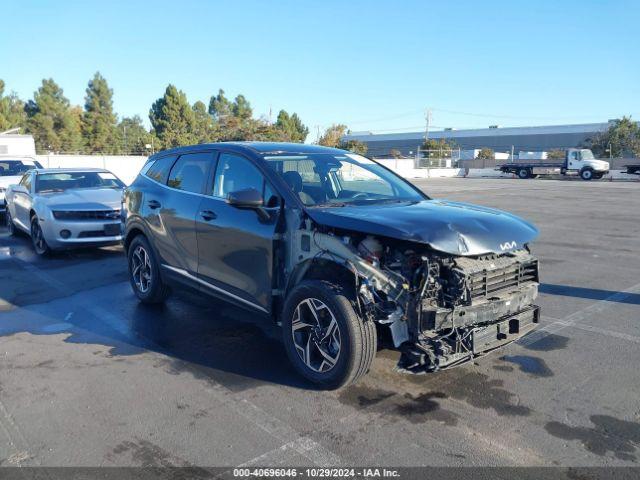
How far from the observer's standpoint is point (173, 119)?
60.3 m

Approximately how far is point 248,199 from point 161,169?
2339 mm

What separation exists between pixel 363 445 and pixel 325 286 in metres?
1.13

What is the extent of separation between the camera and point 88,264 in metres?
9.02

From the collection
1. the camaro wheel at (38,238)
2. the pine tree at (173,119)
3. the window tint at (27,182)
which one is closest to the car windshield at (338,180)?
the camaro wheel at (38,238)

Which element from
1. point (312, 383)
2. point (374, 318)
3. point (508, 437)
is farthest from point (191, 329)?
point (508, 437)

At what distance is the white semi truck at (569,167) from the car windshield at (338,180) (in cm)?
4262

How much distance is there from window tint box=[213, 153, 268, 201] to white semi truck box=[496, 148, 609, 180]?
4358 centimetres

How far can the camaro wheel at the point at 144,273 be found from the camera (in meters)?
6.28

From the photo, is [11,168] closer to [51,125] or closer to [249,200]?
[249,200]

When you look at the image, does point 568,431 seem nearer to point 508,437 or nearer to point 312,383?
point 508,437

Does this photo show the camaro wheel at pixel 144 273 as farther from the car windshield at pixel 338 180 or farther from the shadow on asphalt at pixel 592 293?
the shadow on asphalt at pixel 592 293

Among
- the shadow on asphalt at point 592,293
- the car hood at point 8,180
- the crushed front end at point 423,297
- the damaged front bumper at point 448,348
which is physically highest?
the car hood at point 8,180

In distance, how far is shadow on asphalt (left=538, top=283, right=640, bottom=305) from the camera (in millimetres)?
6758

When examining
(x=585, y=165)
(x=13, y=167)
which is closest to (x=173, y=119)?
(x=585, y=165)
